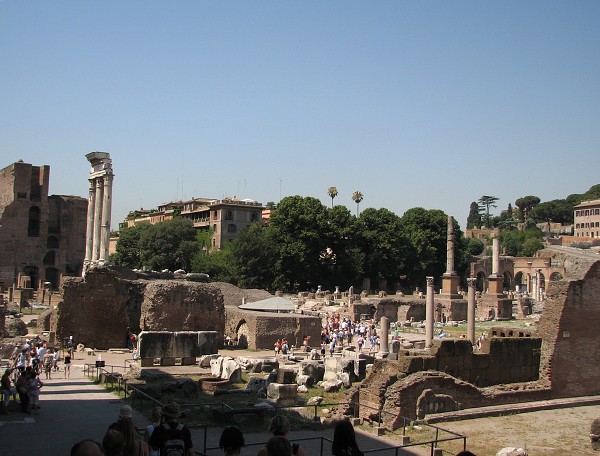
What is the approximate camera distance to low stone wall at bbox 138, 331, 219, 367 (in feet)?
72.0

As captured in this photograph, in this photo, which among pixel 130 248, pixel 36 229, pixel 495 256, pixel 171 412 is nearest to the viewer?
pixel 171 412

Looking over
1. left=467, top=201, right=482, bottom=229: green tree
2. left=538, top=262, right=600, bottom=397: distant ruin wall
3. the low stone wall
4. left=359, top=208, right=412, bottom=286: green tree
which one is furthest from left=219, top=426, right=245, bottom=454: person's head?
left=467, top=201, right=482, bottom=229: green tree

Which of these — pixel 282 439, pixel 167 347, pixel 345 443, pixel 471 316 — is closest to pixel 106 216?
pixel 167 347

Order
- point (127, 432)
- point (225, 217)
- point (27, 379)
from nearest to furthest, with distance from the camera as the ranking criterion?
point (127, 432)
point (27, 379)
point (225, 217)

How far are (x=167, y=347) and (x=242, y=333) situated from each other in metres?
8.28

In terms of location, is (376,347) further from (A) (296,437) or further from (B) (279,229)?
(B) (279,229)

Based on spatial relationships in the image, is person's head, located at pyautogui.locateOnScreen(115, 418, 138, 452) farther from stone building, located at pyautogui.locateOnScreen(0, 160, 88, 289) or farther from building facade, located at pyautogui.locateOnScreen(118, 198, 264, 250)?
building facade, located at pyautogui.locateOnScreen(118, 198, 264, 250)

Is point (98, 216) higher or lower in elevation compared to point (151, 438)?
higher

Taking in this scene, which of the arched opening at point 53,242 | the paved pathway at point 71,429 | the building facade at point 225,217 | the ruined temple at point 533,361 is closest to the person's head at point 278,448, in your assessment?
the paved pathway at point 71,429

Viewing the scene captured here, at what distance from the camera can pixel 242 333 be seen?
30547 millimetres

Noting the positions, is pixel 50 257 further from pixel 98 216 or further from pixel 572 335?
pixel 572 335

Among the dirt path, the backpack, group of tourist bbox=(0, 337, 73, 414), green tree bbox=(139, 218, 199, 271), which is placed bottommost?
the dirt path

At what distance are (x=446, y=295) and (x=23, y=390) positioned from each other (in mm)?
39916

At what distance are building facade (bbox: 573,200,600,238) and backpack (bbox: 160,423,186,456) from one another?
407 ft
